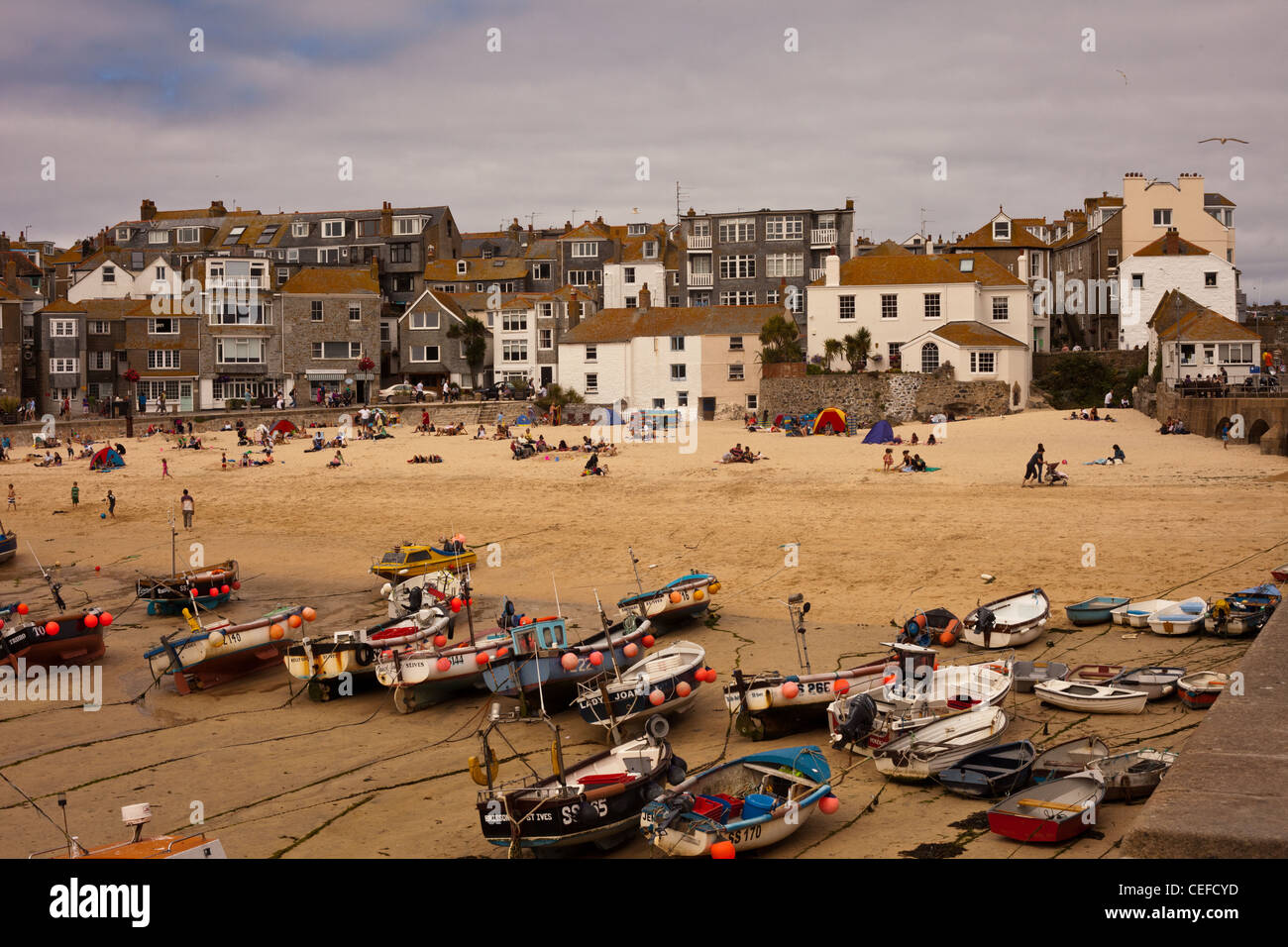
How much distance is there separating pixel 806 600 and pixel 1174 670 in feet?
25.7

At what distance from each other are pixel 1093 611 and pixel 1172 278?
4613 centimetres

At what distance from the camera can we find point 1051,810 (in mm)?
11320

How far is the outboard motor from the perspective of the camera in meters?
14.6

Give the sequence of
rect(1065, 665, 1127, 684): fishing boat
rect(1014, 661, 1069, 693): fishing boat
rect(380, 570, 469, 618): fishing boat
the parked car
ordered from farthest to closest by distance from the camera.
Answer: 1. the parked car
2. rect(380, 570, 469, 618): fishing boat
3. rect(1014, 661, 1069, 693): fishing boat
4. rect(1065, 665, 1127, 684): fishing boat

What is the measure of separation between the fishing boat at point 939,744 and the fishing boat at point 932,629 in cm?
432

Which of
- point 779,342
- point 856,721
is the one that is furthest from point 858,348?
point 856,721

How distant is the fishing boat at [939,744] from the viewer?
13.4 m

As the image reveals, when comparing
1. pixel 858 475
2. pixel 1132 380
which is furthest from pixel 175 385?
pixel 1132 380

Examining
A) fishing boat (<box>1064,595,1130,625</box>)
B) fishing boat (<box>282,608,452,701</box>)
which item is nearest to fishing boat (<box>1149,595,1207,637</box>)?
fishing boat (<box>1064,595,1130,625</box>)

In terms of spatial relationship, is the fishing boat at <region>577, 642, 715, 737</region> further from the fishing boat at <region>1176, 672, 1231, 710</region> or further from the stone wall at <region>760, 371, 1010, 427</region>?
the stone wall at <region>760, 371, 1010, 427</region>

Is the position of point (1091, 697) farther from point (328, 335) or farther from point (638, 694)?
point (328, 335)

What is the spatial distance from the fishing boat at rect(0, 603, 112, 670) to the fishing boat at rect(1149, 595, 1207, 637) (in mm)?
18113
